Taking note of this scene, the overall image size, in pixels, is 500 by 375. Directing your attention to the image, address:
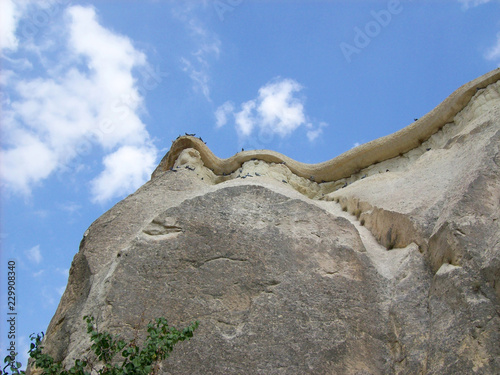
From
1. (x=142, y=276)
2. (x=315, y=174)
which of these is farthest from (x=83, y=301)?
(x=315, y=174)

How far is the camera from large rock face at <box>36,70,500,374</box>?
5.84 m

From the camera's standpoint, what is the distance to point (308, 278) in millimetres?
6660

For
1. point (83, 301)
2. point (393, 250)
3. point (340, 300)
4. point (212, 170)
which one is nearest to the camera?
point (340, 300)

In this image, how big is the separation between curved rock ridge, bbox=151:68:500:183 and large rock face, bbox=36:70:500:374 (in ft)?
6.86

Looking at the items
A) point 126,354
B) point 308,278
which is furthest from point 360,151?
point 126,354

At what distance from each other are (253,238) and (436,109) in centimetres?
575

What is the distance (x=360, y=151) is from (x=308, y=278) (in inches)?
228

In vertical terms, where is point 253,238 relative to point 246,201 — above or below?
below

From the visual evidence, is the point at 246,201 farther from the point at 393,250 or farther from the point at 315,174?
the point at 315,174

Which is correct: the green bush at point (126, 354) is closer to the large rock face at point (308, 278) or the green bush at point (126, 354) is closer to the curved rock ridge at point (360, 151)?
the large rock face at point (308, 278)

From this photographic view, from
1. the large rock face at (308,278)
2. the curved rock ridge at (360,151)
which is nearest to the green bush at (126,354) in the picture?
the large rock face at (308,278)

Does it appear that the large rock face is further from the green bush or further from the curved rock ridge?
the curved rock ridge

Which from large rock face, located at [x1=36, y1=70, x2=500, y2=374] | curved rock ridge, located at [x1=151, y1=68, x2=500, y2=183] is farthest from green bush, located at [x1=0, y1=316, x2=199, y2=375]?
curved rock ridge, located at [x1=151, y1=68, x2=500, y2=183]

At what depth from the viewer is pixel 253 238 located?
711cm
